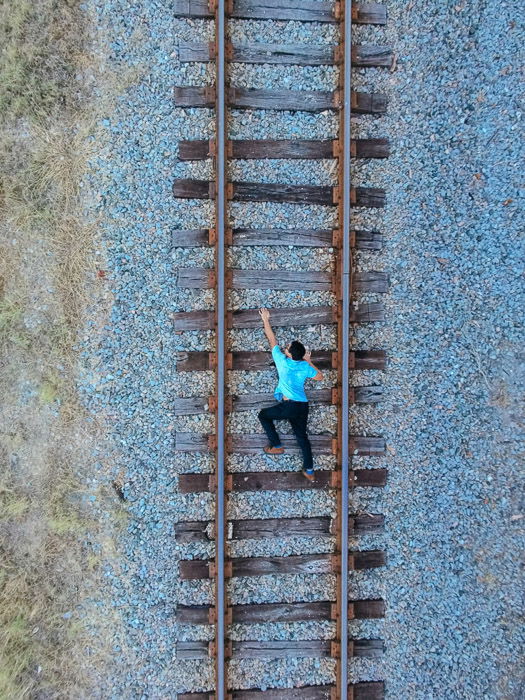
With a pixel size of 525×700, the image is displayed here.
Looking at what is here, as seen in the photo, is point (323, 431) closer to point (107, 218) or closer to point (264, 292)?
point (264, 292)

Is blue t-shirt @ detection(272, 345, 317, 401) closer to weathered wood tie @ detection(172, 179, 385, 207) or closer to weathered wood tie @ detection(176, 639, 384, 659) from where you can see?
weathered wood tie @ detection(172, 179, 385, 207)

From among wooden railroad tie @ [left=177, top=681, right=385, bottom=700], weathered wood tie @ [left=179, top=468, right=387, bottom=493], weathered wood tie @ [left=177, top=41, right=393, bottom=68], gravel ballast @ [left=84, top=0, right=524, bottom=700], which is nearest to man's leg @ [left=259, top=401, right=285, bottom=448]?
gravel ballast @ [left=84, top=0, right=524, bottom=700]

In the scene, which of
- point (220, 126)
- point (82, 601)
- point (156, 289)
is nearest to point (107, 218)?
point (156, 289)

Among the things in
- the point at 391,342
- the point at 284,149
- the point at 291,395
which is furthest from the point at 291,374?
the point at 284,149

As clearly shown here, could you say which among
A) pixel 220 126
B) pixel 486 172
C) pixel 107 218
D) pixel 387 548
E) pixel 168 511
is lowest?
pixel 387 548

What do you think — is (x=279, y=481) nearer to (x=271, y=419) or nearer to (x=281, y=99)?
(x=271, y=419)

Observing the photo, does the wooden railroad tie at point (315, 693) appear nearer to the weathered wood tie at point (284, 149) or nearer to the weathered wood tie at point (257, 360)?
the weathered wood tie at point (257, 360)

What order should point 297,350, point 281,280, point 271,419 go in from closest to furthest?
point 297,350 < point 271,419 < point 281,280
